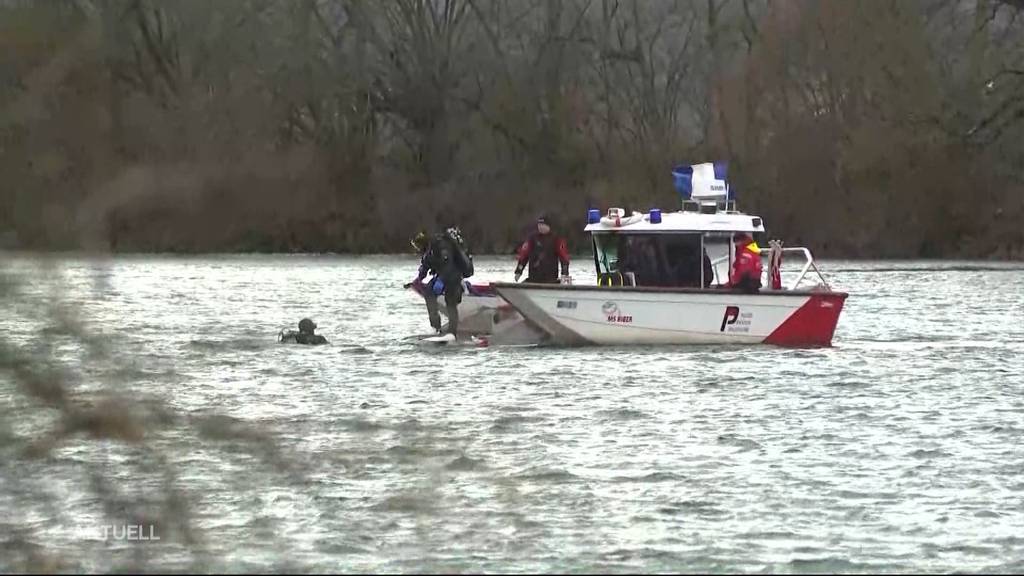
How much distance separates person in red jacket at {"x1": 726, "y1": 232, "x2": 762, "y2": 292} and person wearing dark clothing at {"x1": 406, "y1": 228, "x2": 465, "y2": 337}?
3.71m

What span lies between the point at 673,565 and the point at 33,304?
581 centimetres

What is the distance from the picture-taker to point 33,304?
6.81m

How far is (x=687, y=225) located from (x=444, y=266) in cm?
336

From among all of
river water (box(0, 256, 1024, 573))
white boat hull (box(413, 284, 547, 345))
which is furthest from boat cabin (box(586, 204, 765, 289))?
white boat hull (box(413, 284, 547, 345))

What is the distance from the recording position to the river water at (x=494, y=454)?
7.55 metres

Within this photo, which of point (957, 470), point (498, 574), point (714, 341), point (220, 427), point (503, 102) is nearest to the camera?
point (220, 427)

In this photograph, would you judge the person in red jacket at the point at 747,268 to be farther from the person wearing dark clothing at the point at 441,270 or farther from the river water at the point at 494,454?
the person wearing dark clothing at the point at 441,270

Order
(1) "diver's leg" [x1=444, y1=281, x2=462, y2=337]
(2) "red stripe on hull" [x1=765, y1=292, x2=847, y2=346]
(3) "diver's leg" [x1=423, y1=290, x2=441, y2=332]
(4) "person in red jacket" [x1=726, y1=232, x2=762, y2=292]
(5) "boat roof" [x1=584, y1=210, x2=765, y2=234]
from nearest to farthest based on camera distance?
1. (4) "person in red jacket" [x1=726, y1=232, x2=762, y2=292]
2. (2) "red stripe on hull" [x1=765, y1=292, x2=847, y2=346]
3. (5) "boat roof" [x1=584, y1=210, x2=765, y2=234]
4. (1) "diver's leg" [x1=444, y1=281, x2=462, y2=337]
5. (3) "diver's leg" [x1=423, y1=290, x2=441, y2=332]

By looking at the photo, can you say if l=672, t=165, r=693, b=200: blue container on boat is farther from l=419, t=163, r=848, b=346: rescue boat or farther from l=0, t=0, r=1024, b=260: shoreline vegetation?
l=0, t=0, r=1024, b=260: shoreline vegetation

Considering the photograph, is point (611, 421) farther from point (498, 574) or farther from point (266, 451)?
point (266, 451)

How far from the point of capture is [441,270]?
83.9ft

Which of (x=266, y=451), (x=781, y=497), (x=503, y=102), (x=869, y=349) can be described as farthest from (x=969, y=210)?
(x=266, y=451)

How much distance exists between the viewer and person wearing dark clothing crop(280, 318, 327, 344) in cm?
2814

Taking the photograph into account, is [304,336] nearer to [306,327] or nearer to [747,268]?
[306,327]
